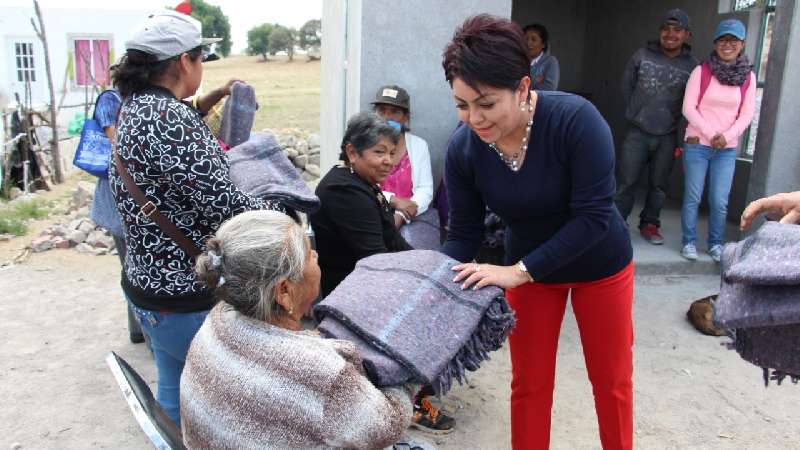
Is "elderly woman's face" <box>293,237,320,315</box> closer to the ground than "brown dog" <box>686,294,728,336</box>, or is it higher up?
higher up

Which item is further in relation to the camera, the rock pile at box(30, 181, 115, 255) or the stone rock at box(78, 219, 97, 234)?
the stone rock at box(78, 219, 97, 234)

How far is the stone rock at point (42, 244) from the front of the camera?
7164 millimetres

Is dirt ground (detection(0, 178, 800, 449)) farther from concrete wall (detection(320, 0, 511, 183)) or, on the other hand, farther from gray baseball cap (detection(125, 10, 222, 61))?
gray baseball cap (detection(125, 10, 222, 61))

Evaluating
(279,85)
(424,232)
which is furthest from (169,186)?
(279,85)

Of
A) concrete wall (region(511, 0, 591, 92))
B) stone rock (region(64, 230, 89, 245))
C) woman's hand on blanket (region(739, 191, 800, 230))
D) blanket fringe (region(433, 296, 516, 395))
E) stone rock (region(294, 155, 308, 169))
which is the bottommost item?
stone rock (region(64, 230, 89, 245))

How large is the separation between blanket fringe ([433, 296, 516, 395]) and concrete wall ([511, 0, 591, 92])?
26.9 ft

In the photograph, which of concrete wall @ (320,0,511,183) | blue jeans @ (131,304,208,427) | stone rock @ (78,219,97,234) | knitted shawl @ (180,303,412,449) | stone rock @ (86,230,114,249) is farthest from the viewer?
stone rock @ (78,219,97,234)

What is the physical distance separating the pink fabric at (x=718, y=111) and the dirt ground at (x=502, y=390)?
4.52 ft

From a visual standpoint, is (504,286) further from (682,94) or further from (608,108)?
(608,108)

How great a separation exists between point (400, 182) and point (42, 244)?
15.2 feet

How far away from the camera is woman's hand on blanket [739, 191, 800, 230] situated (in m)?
1.89

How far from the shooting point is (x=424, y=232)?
444 centimetres

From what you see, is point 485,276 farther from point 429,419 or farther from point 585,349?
point 429,419

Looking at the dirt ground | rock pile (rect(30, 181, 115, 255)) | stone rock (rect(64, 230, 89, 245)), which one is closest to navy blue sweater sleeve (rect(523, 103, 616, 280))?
the dirt ground
